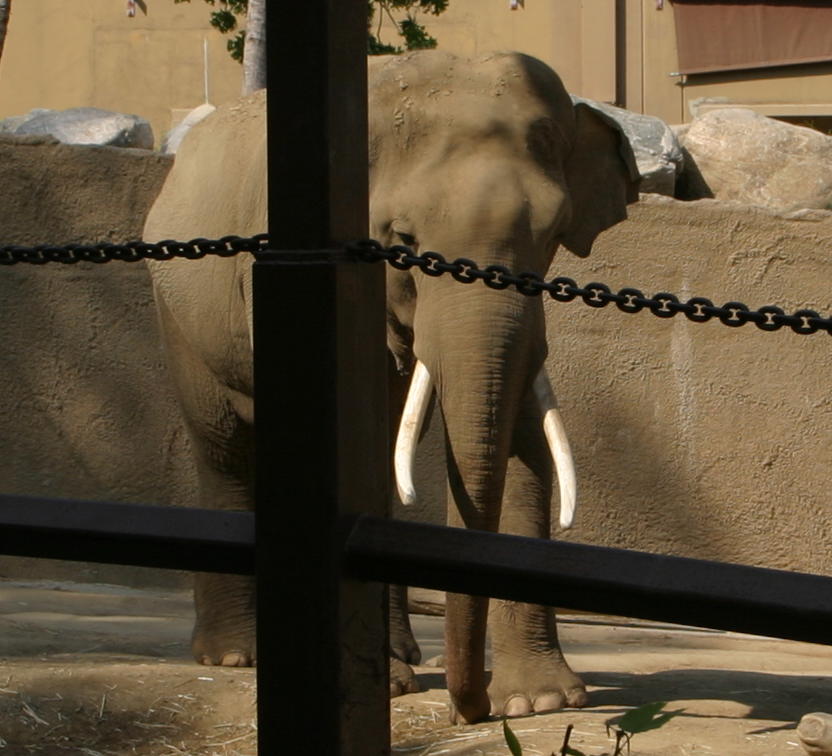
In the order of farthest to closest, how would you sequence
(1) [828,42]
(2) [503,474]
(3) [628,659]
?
(1) [828,42], (3) [628,659], (2) [503,474]

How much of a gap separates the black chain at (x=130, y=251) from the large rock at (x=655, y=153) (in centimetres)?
604

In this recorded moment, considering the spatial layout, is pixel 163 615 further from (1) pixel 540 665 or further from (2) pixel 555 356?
(1) pixel 540 665

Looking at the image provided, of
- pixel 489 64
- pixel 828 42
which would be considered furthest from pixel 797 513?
pixel 828 42

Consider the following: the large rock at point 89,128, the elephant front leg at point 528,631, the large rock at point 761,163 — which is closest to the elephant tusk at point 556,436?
the elephant front leg at point 528,631

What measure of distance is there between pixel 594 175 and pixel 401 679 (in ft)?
5.13

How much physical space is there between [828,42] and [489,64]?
13263 mm

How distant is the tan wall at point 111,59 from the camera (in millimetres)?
16938

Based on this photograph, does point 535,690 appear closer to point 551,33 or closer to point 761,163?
point 761,163

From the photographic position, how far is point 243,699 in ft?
13.8

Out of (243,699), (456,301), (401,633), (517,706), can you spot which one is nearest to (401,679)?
(517,706)

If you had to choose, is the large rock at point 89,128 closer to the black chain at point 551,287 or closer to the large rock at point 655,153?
the large rock at point 655,153

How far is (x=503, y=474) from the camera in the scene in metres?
3.90

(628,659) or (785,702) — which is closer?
(785,702)

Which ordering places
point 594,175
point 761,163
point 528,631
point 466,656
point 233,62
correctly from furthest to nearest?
1. point 233,62
2. point 761,163
3. point 594,175
4. point 528,631
5. point 466,656
